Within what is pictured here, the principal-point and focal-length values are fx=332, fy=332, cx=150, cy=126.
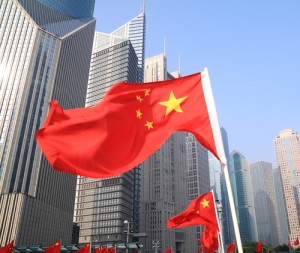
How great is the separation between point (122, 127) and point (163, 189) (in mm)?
137706

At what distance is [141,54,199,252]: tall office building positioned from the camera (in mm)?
131000

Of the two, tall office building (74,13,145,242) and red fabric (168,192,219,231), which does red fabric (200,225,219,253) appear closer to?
red fabric (168,192,219,231)

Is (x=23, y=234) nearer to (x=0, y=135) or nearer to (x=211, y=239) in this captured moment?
(x=0, y=135)

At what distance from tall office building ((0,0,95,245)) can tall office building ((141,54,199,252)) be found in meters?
42.0

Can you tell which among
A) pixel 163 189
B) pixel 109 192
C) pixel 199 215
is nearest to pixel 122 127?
pixel 199 215

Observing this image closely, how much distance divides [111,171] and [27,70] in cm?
9089

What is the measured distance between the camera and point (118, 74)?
467 feet

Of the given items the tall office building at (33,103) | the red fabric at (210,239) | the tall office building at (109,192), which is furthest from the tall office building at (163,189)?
the red fabric at (210,239)

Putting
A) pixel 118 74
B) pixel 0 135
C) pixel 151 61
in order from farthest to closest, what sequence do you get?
pixel 151 61
pixel 118 74
pixel 0 135

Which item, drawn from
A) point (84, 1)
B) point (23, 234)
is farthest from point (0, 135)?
point (84, 1)

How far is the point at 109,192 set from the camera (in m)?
120

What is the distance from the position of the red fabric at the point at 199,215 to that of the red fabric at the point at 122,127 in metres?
8.00

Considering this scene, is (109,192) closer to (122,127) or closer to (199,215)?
(199,215)

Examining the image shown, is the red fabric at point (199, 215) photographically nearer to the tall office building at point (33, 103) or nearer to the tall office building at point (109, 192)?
the tall office building at point (33, 103)
